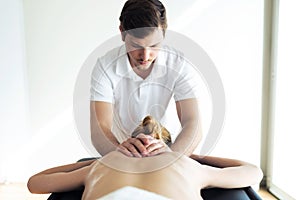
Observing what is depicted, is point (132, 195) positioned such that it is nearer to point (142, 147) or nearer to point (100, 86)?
point (142, 147)

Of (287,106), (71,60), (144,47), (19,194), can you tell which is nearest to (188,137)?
(144,47)

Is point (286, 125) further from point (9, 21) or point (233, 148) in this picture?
point (9, 21)

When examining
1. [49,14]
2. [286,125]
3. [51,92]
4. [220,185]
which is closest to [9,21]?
[49,14]

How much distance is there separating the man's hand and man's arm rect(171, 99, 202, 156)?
0.05m

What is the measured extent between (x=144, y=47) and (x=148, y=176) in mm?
395

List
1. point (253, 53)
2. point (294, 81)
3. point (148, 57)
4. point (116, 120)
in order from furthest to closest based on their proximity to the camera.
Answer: point (253, 53)
point (294, 81)
point (116, 120)
point (148, 57)

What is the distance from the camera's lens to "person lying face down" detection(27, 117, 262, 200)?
970 mm

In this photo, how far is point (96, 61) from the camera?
1062mm

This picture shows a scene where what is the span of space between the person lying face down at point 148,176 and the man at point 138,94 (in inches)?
1.4

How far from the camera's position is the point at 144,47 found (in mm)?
891

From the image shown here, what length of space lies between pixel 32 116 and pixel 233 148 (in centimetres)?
162

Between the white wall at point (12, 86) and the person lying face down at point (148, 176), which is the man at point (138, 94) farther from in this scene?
the white wall at point (12, 86)

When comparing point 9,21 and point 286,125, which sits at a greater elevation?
point 9,21

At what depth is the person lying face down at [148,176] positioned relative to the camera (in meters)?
0.97
